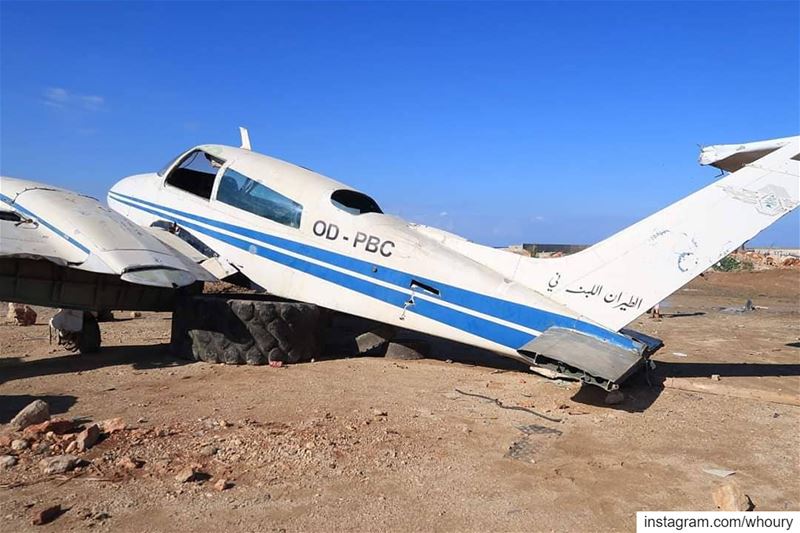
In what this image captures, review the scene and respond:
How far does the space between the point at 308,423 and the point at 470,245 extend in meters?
3.93

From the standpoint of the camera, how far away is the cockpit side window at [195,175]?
9867mm

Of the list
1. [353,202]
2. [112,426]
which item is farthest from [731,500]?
[353,202]

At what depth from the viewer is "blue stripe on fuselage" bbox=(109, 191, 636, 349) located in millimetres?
6719

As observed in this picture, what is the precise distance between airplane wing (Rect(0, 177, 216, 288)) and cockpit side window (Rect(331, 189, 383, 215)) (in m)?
2.28

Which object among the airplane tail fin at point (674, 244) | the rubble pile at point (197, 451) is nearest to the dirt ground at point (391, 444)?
the rubble pile at point (197, 451)

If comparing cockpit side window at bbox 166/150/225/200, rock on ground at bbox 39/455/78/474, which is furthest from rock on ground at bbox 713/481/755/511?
cockpit side window at bbox 166/150/225/200

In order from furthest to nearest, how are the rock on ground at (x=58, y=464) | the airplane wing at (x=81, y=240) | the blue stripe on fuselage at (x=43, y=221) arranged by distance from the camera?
1. the blue stripe on fuselage at (x=43, y=221)
2. the airplane wing at (x=81, y=240)
3. the rock on ground at (x=58, y=464)

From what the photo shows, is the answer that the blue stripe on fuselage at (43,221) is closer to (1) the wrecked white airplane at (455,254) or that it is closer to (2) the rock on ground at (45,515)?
(1) the wrecked white airplane at (455,254)

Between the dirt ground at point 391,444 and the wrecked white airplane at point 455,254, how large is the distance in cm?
72

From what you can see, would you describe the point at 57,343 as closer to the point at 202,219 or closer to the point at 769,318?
the point at 202,219

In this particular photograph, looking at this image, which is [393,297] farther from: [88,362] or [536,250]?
[536,250]

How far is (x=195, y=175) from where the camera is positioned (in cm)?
996

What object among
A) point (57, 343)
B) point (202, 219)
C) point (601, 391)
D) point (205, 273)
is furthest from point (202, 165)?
point (601, 391)

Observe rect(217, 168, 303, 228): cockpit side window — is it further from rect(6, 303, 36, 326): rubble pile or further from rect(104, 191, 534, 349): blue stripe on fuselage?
rect(6, 303, 36, 326): rubble pile
